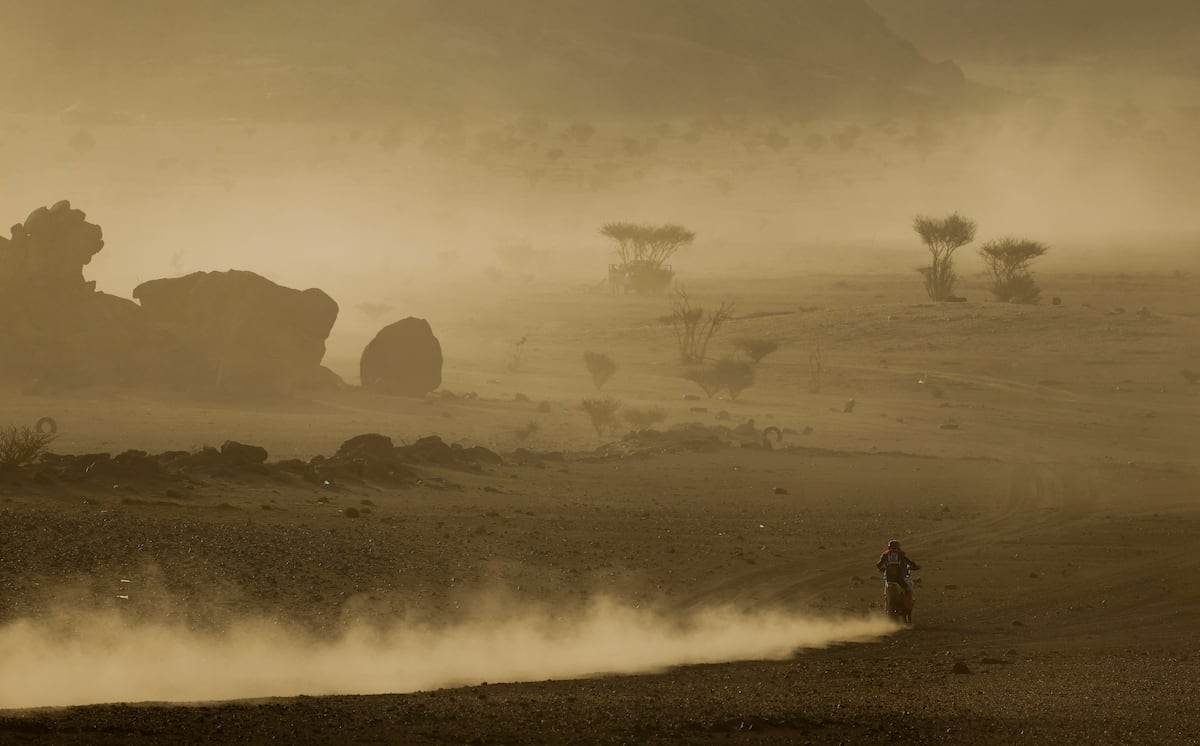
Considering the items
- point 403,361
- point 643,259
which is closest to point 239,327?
point 403,361

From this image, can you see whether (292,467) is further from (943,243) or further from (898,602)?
(943,243)

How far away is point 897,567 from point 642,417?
22.2m

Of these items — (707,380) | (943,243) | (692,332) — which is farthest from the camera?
(943,243)

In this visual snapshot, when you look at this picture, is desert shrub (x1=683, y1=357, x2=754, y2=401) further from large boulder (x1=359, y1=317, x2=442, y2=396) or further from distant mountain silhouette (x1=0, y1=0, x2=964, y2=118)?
distant mountain silhouette (x1=0, y1=0, x2=964, y2=118)

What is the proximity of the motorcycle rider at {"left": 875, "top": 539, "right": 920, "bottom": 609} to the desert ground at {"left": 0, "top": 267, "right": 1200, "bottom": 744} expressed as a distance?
61 cm

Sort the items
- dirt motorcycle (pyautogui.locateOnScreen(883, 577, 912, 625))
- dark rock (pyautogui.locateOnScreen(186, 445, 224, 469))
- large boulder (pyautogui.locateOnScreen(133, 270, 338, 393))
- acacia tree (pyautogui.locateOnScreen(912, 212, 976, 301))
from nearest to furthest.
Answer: dirt motorcycle (pyautogui.locateOnScreen(883, 577, 912, 625)), dark rock (pyautogui.locateOnScreen(186, 445, 224, 469)), large boulder (pyautogui.locateOnScreen(133, 270, 338, 393)), acacia tree (pyautogui.locateOnScreen(912, 212, 976, 301))

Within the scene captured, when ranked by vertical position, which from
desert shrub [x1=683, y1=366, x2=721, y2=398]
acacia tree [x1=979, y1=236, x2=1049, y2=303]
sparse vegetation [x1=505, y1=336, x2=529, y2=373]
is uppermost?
acacia tree [x1=979, y1=236, x2=1049, y2=303]

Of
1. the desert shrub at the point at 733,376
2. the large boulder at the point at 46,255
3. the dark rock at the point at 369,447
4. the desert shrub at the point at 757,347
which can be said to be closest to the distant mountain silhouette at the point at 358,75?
the desert shrub at the point at 757,347

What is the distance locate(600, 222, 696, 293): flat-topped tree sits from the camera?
267ft

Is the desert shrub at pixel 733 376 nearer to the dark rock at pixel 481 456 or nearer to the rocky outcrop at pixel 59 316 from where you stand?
the rocky outcrop at pixel 59 316

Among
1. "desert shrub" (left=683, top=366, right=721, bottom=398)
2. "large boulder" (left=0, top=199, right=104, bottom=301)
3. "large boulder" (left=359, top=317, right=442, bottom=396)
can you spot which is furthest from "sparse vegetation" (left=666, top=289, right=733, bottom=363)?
"large boulder" (left=0, top=199, right=104, bottom=301)

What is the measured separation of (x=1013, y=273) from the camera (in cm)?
7200

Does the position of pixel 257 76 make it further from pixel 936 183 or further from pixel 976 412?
pixel 976 412

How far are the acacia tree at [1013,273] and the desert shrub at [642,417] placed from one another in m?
30.4
